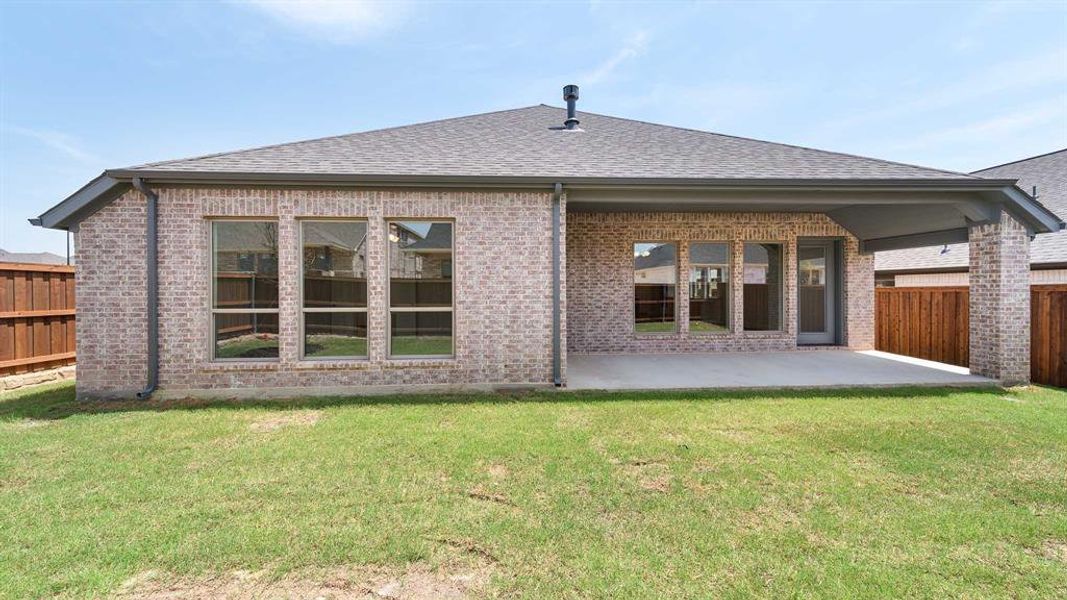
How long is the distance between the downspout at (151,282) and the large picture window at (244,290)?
71 centimetres

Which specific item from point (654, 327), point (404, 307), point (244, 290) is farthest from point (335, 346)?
point (654, 327)

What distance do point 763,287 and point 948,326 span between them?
345 cm

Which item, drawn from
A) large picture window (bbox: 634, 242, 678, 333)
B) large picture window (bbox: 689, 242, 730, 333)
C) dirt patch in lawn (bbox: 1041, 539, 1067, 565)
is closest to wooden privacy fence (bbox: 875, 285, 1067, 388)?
large picture window (bbox: 689, 242, 730, 333)

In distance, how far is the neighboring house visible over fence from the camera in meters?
9.97

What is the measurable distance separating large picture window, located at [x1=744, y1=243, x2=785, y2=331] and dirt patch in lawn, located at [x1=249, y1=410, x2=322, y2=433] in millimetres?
9415

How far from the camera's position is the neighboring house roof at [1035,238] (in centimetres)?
1002

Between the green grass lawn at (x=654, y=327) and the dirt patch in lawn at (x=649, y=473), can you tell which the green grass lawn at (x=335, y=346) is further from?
the green grass lawn at (x=654, y=327)

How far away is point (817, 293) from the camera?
437 inches

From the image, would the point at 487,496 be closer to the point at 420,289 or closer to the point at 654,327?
the point at 420,289

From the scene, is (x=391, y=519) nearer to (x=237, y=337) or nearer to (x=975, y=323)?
(x=237, y=337)

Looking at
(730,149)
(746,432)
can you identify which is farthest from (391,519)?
(730,149)

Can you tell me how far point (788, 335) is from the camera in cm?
1062

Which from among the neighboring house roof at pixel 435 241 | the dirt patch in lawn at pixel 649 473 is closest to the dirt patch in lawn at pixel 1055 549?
the dirt patch in lawn at pixel 649 473

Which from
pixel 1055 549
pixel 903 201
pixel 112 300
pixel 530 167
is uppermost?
pixel 530 167
